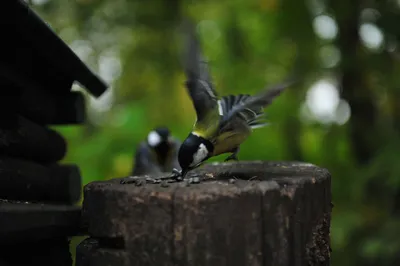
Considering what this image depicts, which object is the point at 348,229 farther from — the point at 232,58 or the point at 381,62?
the point at 232,58

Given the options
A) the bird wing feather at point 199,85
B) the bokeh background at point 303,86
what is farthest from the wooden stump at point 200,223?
the bokeh background at point 303,86

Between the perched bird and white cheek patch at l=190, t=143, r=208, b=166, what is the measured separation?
7.98 feet

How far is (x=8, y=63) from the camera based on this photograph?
220 centimetres

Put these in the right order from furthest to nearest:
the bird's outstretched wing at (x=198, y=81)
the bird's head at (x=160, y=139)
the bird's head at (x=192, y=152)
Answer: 1. the bird's head at (x=160, y=139)
2. the bird's outstretched wing at (x=198, y=81)
3. the bird's head at (x=192, y=152)

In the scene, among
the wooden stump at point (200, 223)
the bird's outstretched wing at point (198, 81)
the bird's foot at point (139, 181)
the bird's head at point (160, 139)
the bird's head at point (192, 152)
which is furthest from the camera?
the bird's head at point (160, 139)

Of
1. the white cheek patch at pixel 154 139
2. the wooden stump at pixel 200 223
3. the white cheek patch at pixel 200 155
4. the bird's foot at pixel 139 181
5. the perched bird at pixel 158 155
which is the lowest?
the wooden stump at pixel 200 223

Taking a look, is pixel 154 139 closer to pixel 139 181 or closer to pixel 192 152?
pixel 192 152

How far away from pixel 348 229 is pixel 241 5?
2.81 metres

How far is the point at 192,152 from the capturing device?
69.5 inches

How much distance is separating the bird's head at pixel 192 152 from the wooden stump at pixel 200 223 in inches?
7.9

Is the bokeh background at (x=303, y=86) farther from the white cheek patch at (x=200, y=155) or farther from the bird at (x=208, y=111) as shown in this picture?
the white cheek patch at (x=200, y=155)

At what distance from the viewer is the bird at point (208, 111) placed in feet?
5.90

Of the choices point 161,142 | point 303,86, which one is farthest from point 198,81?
point 303,86

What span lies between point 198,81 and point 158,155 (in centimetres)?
250
